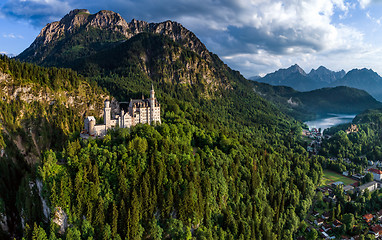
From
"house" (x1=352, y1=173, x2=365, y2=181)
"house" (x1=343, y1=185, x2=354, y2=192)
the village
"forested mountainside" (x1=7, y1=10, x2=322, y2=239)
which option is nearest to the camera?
"forested mountainside" (x1=7, y1=10, x2=322, y2=239)

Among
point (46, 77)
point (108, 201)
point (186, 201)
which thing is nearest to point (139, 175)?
point (108, 201)

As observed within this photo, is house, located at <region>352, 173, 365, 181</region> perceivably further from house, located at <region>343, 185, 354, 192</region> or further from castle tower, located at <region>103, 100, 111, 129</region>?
Answer: castle tower, located at <region>103, 100, 111, 129</region>

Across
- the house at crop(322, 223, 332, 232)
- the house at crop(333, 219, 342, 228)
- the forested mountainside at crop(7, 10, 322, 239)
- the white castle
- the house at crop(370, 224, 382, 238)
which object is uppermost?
the white castle

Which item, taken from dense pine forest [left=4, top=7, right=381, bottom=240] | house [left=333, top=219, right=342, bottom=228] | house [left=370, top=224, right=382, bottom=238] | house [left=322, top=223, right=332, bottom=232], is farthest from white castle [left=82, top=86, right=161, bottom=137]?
house [left=370, top=224, right=382, bottom=238]

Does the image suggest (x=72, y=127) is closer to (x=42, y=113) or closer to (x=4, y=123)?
(x=42, y=113)

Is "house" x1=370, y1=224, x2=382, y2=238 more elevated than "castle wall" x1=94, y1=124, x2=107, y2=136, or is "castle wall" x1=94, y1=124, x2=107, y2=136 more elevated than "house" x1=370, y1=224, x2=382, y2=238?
"castle wall" x1=94, y1=124, x2=107, y2=136
